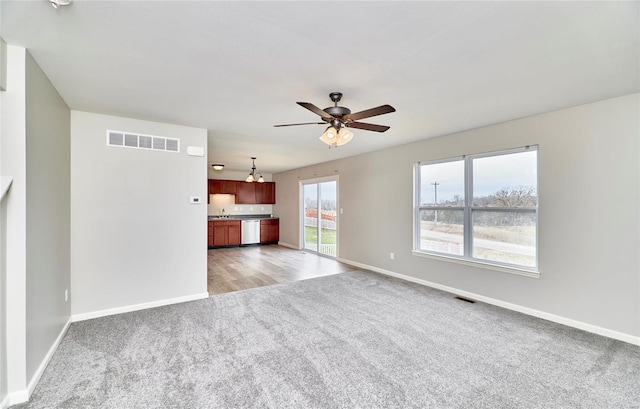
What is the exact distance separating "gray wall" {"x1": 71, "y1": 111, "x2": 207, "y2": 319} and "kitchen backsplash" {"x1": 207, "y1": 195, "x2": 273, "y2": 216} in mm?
5012

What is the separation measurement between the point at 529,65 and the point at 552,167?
5.31 feet

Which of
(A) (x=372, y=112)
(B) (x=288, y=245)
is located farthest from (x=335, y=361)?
(B) (x=288, y=245)

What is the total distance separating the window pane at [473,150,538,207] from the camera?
11.0 feet

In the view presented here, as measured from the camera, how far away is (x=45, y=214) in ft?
7.39

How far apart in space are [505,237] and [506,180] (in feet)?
2.48

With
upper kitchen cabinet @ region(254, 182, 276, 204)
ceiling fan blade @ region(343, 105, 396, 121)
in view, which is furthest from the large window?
upper kitchen cabinet @ region(254, 182, 276, 204)

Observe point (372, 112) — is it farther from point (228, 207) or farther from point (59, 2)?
point (228, 207)

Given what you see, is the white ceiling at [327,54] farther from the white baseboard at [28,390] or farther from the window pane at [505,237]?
the white baseboard at [28,390]

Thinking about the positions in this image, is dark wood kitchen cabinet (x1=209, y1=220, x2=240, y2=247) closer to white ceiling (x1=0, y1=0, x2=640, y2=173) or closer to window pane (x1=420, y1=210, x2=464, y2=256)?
white ceiling (x1=0, y1=0, x2=640, y2=173)

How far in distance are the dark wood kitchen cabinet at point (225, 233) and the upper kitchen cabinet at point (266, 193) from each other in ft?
4.11

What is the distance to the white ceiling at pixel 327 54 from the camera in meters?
1.51

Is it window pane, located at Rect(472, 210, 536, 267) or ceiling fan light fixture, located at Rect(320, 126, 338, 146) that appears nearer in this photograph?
ceiling fan light fixture, located at Rect(320, 126, 338, 146)

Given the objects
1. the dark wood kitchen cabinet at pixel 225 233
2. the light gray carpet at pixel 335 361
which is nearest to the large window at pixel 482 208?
the light gray carpet at pixel 335 361

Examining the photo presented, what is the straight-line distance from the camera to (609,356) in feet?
7.78
